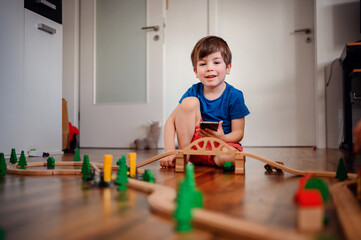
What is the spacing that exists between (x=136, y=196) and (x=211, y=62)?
0.90 metres

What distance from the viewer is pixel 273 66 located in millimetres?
3146

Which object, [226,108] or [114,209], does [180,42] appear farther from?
[114,209]

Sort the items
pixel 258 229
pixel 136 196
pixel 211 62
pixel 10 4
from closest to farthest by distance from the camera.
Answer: pixel 258 229
pixel 136 196
pixel 211 62
pixel 10 4

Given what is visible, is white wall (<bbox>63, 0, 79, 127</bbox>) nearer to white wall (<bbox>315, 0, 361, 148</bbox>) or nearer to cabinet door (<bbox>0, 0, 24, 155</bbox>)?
cabinet door (<bbox>0, 0, 24, 155</bbox>)

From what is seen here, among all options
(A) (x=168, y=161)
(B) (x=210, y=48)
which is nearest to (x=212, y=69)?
(B) (x=210, y=48)

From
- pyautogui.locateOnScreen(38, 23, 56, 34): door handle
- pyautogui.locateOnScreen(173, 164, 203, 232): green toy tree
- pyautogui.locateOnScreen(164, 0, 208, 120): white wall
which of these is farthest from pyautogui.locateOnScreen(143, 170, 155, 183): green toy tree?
pyautogui.locateOnScreen(164, 0, 208, 120): white wall

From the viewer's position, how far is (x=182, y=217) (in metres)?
0.46

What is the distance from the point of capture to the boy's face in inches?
57.6

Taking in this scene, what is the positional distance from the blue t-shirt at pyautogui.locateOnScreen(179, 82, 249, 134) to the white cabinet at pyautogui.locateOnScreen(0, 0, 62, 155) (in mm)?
1177

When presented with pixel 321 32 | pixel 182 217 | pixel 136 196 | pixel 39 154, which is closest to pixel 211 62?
pixel 136 196

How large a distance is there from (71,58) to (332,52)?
2.57 metres

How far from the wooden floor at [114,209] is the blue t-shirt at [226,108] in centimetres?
54

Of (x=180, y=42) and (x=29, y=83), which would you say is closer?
(x=29, y=83)

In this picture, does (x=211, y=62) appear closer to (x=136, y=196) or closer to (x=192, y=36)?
(x=136, y=196)
